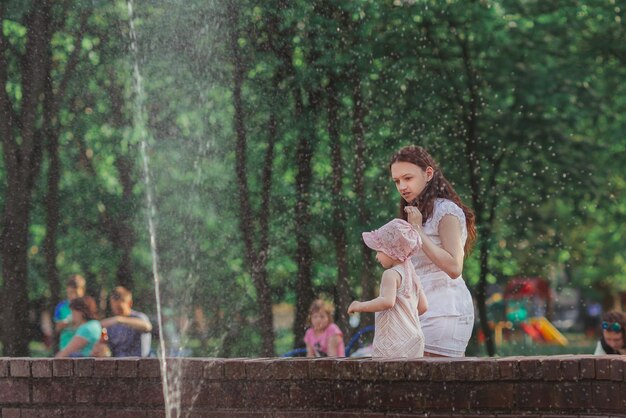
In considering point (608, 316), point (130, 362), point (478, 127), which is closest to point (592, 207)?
point (478, 127)

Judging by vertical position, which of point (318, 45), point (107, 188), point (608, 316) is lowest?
point (608, 316)

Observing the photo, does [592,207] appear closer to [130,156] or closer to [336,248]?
[336,248]

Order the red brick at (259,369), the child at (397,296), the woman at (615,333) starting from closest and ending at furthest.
Answer: the child at (397,296) < the red brick at (259,369) < the woman at (615,333)

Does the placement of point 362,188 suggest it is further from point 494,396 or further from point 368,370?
point 494,396

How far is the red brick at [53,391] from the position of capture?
330 inches

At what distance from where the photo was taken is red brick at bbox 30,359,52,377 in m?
8.41

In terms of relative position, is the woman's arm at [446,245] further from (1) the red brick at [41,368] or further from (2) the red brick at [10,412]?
(2) the red brick at [10,412]

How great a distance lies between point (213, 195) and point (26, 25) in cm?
411

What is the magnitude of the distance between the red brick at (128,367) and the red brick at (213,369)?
42 cm

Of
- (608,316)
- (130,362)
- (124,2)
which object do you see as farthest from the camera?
(124,2)

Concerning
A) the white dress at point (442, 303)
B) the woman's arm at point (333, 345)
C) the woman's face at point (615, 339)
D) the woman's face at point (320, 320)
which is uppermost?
the white dress at point (442, 303)

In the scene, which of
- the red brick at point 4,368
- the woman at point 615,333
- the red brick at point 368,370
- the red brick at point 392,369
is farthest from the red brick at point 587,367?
the woman at point 615,333

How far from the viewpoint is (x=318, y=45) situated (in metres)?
22.3

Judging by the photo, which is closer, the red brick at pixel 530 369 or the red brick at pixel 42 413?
the red brick at pixel 530 369
